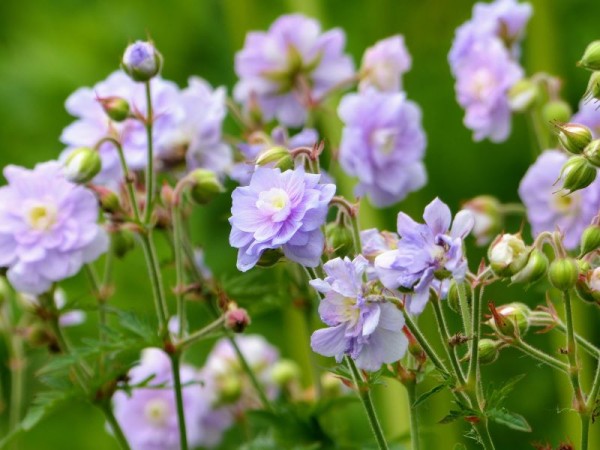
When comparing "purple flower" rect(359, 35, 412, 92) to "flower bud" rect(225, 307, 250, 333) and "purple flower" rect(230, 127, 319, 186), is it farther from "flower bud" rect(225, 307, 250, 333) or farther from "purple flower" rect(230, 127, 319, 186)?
"flower bud" rect(225, 307, 250, 333)

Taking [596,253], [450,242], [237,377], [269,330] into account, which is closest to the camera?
[450,242]

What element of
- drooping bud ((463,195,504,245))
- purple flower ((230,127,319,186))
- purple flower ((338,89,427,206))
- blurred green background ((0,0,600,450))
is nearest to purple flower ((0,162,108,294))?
purple flower ((230,127,319,186))

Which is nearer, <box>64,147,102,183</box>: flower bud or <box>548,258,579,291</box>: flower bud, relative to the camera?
<box>548,258,579,291</box>: flower bud

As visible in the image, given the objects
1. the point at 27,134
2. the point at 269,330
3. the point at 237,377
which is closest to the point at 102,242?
the point at 237,377

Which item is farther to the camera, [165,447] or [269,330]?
[269,330]

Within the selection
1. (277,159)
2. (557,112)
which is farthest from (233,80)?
(277,159)

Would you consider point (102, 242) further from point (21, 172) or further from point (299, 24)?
point (299, 24)
